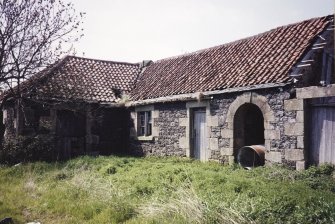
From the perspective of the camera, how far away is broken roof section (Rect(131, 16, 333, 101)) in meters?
11.4

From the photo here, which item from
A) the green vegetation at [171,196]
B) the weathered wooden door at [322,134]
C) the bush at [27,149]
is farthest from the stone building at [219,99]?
the green vegetation at [171,196]

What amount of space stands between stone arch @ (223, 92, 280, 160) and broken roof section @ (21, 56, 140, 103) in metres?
7.19

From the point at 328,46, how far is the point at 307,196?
21.3 ft

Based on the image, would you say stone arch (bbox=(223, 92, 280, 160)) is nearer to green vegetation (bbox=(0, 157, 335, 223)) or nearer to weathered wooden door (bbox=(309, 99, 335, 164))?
weathered wooden door (bbox=(309, 99, 335, 164))

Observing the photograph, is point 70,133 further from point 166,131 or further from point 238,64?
point 238,64

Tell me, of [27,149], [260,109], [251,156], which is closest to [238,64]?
[260,109]

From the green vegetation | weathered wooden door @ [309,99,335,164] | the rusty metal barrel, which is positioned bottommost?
the green vegetation

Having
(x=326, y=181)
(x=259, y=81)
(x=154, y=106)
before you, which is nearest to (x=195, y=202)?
(x=326, y=181)

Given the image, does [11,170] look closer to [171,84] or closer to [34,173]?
[34,173]

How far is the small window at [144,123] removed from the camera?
16.0 meters

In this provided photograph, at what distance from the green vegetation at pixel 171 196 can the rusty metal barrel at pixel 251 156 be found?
2.62 ft

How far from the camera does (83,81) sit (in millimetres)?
17500

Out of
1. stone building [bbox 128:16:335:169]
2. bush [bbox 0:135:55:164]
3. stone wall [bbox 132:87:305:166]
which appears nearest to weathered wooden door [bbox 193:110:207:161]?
stone building [bbox 128:16:335:169]

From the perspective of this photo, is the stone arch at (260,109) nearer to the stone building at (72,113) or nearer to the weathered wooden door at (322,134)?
the weathered wooden door at (322,134)
